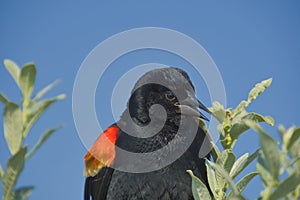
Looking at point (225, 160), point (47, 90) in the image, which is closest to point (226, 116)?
point (225, 160)

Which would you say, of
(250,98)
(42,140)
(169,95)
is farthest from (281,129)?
(169,95)

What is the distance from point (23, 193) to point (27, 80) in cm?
25

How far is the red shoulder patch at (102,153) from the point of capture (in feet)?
14.0

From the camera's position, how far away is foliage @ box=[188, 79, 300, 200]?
88 cm

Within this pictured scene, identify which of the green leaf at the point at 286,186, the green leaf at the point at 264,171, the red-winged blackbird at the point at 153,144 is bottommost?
the green leaf at the point at 286,186

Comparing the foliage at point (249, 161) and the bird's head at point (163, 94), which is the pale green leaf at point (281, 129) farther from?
the bird's head at point (163, 94)

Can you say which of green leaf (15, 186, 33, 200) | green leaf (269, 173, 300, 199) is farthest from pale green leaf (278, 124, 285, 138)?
green leaf (15, 186, 33, 200)

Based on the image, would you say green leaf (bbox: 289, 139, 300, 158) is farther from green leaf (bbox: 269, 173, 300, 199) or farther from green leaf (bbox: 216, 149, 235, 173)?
green leaf (bbox: 216, 149, 235, 173)

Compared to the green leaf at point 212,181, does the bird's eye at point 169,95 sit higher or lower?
higher

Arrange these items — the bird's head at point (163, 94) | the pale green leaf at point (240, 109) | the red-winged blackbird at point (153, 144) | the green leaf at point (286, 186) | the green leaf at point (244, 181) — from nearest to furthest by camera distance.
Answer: the green leaf at point (286, 186)
the green leaf at point (244, 181)
the pale green leaf at point (240, 109)
the red-winged blackbird at point (153, 144)
the bird's head at point (163, 94)

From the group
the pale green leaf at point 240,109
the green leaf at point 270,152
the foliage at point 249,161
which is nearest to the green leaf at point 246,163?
the foliage at point 249,161

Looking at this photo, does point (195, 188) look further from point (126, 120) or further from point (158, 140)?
point (126, 120)

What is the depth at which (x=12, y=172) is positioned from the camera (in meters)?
0.94

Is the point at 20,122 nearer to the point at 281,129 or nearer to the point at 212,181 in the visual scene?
the point at 281,129
